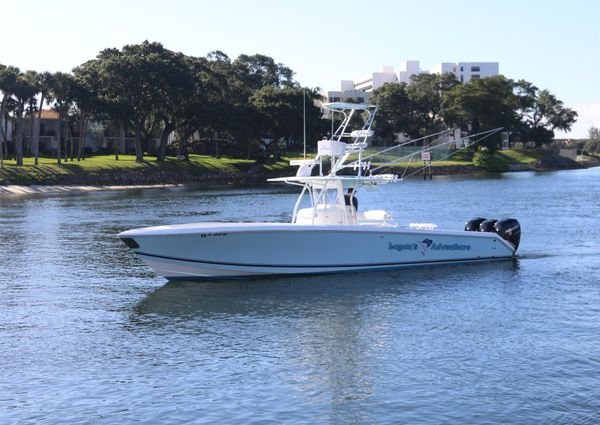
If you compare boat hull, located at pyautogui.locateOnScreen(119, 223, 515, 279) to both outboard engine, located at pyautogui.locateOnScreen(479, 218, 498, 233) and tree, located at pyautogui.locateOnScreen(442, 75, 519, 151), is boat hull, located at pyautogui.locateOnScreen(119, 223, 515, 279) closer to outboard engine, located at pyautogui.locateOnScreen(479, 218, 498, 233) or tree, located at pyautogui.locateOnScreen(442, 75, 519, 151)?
outboard engine, located at pyautogui.locateOnScreen(479, 218, 498, 233)

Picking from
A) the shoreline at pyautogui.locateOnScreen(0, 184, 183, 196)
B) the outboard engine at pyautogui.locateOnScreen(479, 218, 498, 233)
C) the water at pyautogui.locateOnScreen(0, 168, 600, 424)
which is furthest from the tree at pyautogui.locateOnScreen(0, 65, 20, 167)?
the outboard engine at pyautogui.locateOnScreen(479, 218, 498, 233)

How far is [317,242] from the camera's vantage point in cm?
Answer: 2681

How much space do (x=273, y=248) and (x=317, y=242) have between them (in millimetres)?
1575

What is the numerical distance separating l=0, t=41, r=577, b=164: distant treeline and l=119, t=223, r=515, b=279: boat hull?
156 ft

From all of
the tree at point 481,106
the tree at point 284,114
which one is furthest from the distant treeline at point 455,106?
the tree at point 284,114

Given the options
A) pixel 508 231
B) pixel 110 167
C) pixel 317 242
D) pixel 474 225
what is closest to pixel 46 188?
pixel 110 167

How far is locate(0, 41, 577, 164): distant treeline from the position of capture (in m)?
101

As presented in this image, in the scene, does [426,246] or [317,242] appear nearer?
[317,242]

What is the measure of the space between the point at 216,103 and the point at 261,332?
322 ft

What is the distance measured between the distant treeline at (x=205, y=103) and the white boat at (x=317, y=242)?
4639 cm

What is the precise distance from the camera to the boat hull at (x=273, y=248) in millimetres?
25562

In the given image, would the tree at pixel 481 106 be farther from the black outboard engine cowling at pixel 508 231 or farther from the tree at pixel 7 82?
the black outboard engine cowling at pixel 508 231

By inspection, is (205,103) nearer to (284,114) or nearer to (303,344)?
(284,114)

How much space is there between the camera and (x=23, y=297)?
2575 cm
